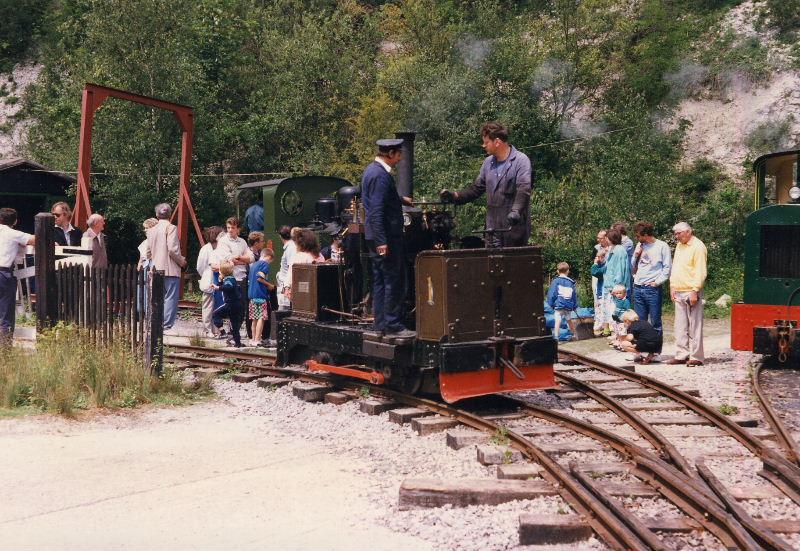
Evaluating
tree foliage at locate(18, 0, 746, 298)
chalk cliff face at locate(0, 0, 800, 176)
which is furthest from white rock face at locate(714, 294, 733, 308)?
chalk cliff face at locate(0, 0, 800, 176)

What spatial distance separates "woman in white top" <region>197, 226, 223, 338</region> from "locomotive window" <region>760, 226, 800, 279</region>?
719 centimetres

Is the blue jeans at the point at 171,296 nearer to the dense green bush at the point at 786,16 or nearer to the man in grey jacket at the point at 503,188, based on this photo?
the man in grey jacket at the point at 503,188

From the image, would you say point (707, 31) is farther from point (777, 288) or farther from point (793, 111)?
point (777, 288)

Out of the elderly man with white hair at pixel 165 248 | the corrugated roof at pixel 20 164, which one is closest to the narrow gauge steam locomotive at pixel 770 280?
the elderly man with white hair at pixel 165 248

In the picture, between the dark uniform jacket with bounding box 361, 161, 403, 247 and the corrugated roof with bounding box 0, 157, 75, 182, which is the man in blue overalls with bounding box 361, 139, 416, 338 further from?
the corrugated roof with bounding box 0, 157, 75, 182

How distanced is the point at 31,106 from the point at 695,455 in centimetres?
3832

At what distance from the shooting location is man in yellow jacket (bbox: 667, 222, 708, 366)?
36.6 ft

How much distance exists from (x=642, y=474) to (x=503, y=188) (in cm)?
333

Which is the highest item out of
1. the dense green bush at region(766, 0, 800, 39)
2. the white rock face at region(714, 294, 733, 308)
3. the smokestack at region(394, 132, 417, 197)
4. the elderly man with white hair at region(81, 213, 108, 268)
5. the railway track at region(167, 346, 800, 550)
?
the dense green bush at region(766, 0, 800, 39)

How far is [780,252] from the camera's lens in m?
11.3

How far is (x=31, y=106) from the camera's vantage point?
129 ft

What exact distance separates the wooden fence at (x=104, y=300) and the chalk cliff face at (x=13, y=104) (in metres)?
28.4

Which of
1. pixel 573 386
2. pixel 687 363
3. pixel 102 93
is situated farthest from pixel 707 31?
pixel 573 386

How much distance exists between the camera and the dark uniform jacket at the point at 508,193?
8297mm
